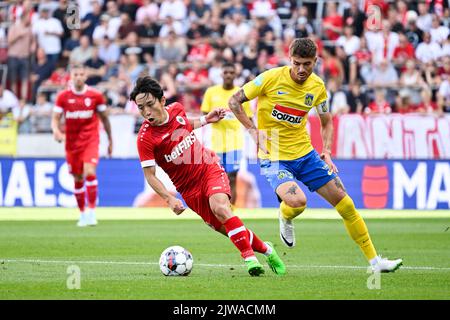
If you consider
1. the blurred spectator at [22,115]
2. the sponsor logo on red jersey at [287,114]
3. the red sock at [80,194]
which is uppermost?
the sponsor logo on red jersey at [287,114]

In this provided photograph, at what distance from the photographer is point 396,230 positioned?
56.3 ft

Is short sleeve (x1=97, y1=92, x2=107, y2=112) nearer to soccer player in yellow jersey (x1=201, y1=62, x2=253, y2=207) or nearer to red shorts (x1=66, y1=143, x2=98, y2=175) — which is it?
red shorts (x1=66, y1=143, x2=98, y2=175)

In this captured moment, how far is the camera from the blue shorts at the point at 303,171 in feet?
37.6

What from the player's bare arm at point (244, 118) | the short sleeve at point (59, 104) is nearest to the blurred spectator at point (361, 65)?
the short sleeve at point (59, 104)

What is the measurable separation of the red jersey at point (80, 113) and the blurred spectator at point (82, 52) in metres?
9.07

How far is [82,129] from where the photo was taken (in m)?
18.7

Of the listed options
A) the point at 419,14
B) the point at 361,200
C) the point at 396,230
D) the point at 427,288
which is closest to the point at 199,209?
the point at 427,288

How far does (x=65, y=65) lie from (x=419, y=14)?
9779 millimetres

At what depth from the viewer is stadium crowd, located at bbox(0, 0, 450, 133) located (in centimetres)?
2528

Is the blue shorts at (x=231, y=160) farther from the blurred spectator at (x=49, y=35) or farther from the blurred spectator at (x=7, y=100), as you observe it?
the blurred spectator at (x=49, y=35)

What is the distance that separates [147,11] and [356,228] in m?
18.9

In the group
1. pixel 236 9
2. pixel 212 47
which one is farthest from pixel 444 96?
pixel 236 9

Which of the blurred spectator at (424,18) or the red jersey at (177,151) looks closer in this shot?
the red jersey at (177,151)

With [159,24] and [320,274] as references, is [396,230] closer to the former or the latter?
[320,274]
